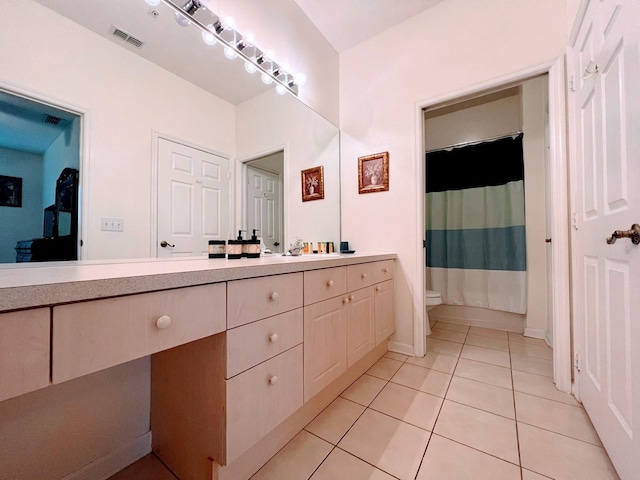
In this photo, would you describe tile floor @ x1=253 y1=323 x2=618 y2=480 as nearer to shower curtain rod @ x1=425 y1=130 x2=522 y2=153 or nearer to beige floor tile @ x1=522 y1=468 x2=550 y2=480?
beige floor tile @ x1=522 y1=468 x2=550 y2=480

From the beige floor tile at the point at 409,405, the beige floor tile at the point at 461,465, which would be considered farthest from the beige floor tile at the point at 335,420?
the beige floor tile at the point at 461,465

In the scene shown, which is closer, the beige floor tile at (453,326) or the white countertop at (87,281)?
the white countertop at (87,281)

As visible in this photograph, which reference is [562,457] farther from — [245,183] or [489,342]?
[245,183]

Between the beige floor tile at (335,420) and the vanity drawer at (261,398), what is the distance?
24 cm

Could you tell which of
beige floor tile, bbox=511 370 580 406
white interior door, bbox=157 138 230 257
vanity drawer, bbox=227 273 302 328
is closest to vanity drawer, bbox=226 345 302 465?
vanity drawer, bbox=227 273 302 328

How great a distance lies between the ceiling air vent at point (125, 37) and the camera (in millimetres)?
1036

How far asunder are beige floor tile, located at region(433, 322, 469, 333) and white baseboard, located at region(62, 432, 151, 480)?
254 centimetres

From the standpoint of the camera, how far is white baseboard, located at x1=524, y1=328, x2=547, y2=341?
90.9 inches

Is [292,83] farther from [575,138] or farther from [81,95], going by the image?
[575,138]

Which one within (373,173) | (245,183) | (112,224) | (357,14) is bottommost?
(112,224)

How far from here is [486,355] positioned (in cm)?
200

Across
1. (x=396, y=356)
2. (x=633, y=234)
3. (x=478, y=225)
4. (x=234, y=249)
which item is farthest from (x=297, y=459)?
(x=478, y=225)

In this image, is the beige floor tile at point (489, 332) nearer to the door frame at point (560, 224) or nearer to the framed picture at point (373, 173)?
the door frame at point (560, 224)

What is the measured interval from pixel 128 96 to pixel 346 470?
5.60 feet
